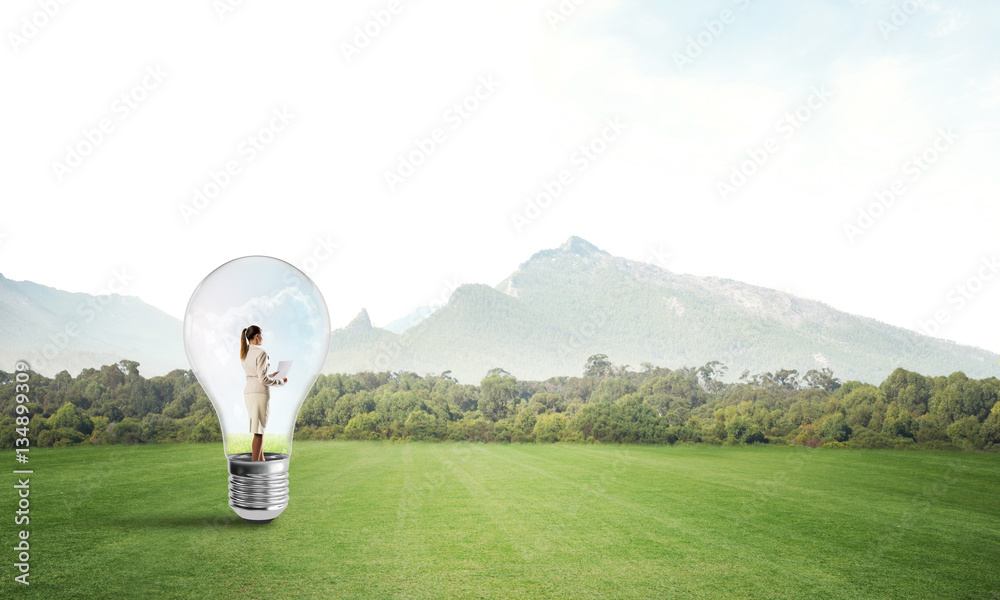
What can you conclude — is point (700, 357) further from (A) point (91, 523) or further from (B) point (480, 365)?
(A) point (91, 523)

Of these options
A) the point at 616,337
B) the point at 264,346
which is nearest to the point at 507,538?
the point at 264,346

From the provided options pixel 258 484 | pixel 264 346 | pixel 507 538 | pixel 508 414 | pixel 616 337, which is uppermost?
pixel 616 337

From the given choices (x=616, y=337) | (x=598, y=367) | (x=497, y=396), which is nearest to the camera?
(x=497, y=396)

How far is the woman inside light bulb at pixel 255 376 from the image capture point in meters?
5.61

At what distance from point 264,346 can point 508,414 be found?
3012 cm

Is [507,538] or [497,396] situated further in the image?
[497,396]

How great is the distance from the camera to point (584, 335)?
107 meters

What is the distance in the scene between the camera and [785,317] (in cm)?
16438

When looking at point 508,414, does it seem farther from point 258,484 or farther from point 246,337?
point 246,337

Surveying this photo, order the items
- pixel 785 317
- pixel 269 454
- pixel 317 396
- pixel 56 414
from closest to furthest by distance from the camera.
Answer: pixel 269 454, pixel 56 414, pixel 317 396, pixel 785 317

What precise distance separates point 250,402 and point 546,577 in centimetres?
331

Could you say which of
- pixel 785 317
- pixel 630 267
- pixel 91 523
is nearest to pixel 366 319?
pixel 91 523

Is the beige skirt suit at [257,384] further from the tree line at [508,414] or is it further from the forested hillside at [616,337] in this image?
the forested hillside at [616,337]

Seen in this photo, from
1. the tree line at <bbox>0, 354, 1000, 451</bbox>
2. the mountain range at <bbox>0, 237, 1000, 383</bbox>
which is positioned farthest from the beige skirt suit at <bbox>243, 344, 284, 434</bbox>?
the mountain range at <bbox>0, 237, 1000, 383</bbox>
